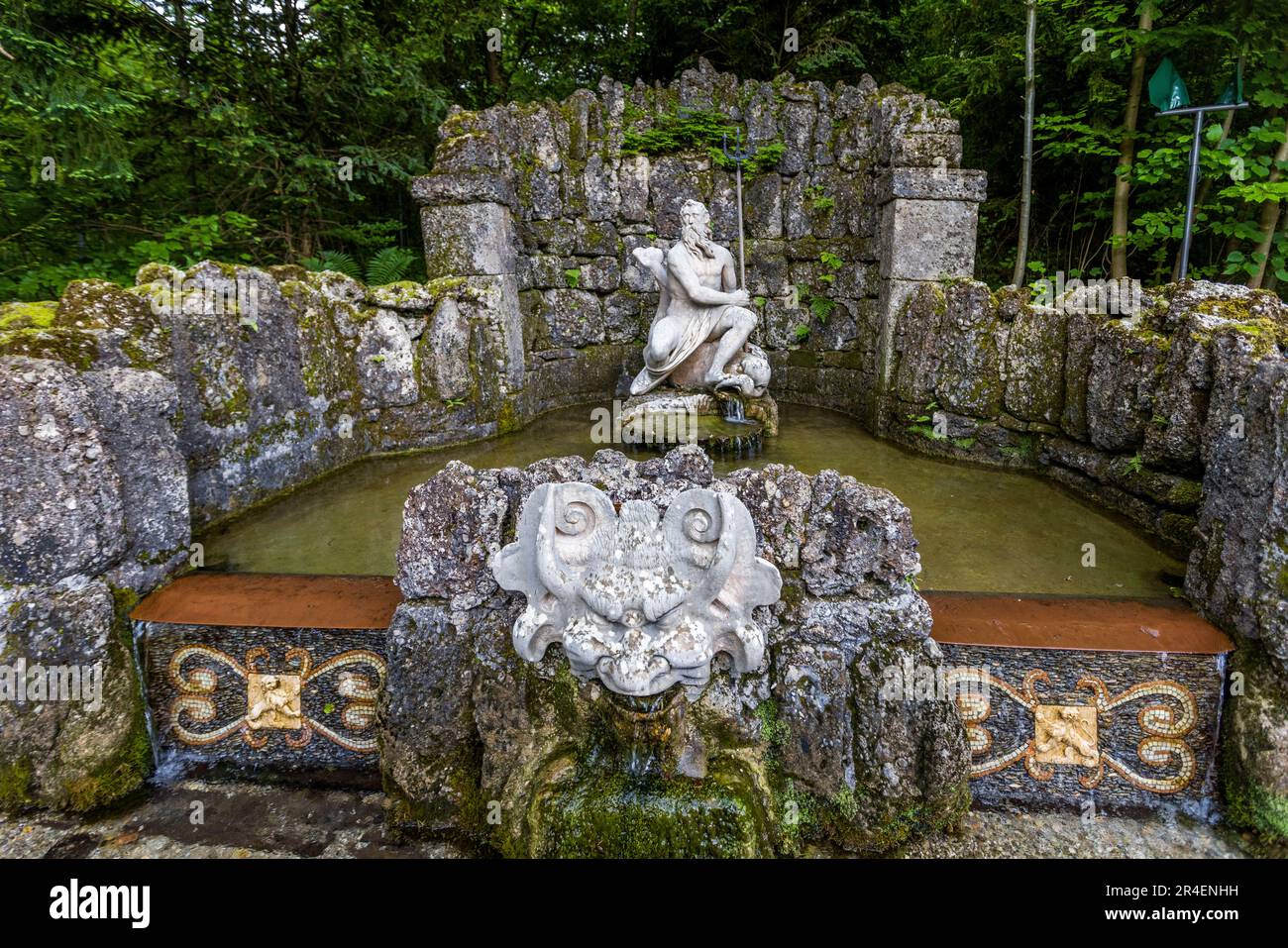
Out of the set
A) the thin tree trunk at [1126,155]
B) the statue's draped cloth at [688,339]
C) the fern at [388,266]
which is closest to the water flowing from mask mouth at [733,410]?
the statue's draped cloth at [688,339]

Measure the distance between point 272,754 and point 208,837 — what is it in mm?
356

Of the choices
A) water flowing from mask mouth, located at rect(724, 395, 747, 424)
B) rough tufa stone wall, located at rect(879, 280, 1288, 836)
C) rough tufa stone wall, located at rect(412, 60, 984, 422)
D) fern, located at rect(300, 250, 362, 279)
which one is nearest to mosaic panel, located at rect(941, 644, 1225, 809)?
rough tufa stone wall, located at rect(879, 280, 1288, 836)

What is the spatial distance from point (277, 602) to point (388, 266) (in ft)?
15.8

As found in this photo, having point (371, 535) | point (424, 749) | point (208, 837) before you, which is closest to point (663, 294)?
point (371, 535)

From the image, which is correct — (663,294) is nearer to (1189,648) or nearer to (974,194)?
(974,194)

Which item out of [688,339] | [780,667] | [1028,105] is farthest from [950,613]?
[1028,105]

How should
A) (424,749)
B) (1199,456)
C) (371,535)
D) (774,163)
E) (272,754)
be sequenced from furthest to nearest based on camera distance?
1. (774,163)
2. (371,535)
3. (1199,456)
4. (272,754)
5. (424,749)

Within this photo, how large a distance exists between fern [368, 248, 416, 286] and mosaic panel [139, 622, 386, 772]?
4581 mm

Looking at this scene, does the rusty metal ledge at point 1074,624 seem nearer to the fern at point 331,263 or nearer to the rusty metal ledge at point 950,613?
the rusty metal ledge at point 950,613

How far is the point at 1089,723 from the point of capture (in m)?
2.36

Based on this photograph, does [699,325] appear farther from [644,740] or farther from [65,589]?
[65,589]

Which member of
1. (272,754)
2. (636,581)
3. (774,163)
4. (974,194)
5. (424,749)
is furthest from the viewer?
(774,163)

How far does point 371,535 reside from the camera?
334cm

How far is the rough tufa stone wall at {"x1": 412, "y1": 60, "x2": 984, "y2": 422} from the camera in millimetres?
5906
